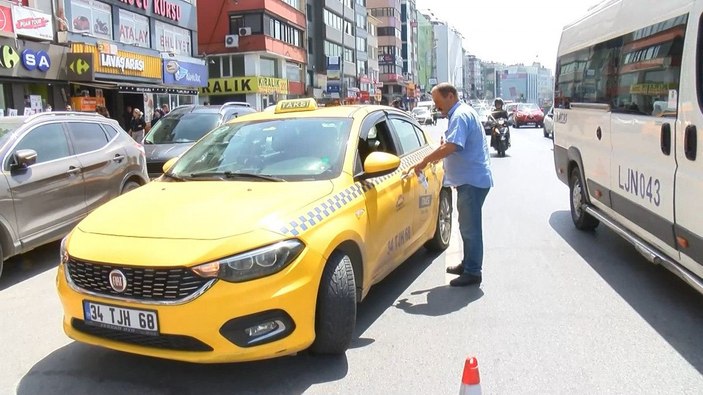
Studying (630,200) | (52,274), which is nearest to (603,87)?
(630,200)

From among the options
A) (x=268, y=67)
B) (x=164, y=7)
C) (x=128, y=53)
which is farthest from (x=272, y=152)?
(x=268, y=67)

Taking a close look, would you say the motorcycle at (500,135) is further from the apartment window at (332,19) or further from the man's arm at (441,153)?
the apartment window at (332,19)

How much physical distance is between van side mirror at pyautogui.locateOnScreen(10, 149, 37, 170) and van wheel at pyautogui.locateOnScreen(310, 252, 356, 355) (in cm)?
384

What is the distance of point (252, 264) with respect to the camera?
331cm

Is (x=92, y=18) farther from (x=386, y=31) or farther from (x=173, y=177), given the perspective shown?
(x=386, y=31)

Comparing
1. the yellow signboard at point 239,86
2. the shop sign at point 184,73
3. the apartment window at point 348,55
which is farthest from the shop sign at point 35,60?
the apartment window at point 348,55

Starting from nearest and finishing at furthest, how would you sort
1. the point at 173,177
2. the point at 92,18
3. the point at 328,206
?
1. the point at 328,206
2. the point at 173,177
3. the point at 92,18

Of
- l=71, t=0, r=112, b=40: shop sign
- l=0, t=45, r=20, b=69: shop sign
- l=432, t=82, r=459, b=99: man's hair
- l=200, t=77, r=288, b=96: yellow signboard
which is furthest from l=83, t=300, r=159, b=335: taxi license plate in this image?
l=200, t=77, r=288, b=96: yellow signboard

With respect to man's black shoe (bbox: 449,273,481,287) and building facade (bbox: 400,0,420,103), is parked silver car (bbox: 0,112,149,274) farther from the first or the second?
building facade (bbox: 400,0,420,103)

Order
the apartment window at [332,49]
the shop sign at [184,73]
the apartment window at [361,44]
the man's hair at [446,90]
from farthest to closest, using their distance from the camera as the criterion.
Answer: the apartment window at [361,44], the apartment window at [332,49], the shop sign at [184,73], the man's hair at [446,90]

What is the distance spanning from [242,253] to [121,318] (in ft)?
2.47

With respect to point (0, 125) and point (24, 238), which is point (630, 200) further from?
point (0, 125)

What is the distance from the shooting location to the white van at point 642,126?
166 inches

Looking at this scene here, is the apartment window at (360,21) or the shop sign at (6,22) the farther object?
the apartment window at (360,21)
